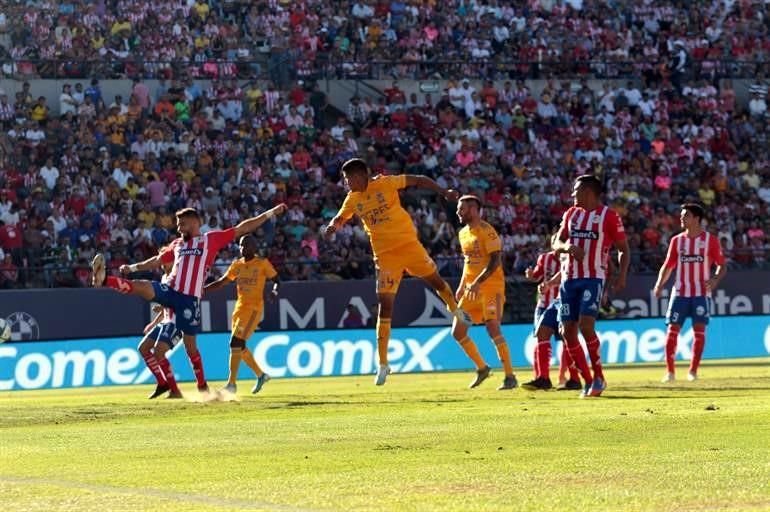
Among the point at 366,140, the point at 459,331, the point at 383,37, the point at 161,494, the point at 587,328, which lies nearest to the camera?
the point at 161,494

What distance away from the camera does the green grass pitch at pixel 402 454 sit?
319 inches

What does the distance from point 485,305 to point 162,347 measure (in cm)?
405

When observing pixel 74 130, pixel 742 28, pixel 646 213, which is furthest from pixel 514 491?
pixel 742 28

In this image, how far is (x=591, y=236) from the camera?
1585cm

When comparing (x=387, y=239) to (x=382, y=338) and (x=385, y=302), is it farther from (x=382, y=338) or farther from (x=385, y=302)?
(x=382, y=338)

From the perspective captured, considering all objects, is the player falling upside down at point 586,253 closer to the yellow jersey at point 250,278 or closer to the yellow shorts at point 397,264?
the yellow shorts at point 397,264

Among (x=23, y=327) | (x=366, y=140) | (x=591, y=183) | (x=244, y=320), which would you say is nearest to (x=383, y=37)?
(x=366, y=140)

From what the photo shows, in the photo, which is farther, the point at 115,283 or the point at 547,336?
the point at 547,336

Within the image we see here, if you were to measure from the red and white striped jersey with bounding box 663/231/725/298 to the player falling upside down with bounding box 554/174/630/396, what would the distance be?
17.1 ft

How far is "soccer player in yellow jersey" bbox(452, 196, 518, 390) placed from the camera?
1919 cm

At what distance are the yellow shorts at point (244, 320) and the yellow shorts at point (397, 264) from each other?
11.4 feet

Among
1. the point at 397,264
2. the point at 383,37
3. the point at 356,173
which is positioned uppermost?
the point at 383,37

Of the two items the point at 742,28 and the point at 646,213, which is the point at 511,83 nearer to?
the point at 646,213

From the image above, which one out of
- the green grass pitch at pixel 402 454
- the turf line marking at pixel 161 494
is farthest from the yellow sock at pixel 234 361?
the turf line marking at pixel 161 494
